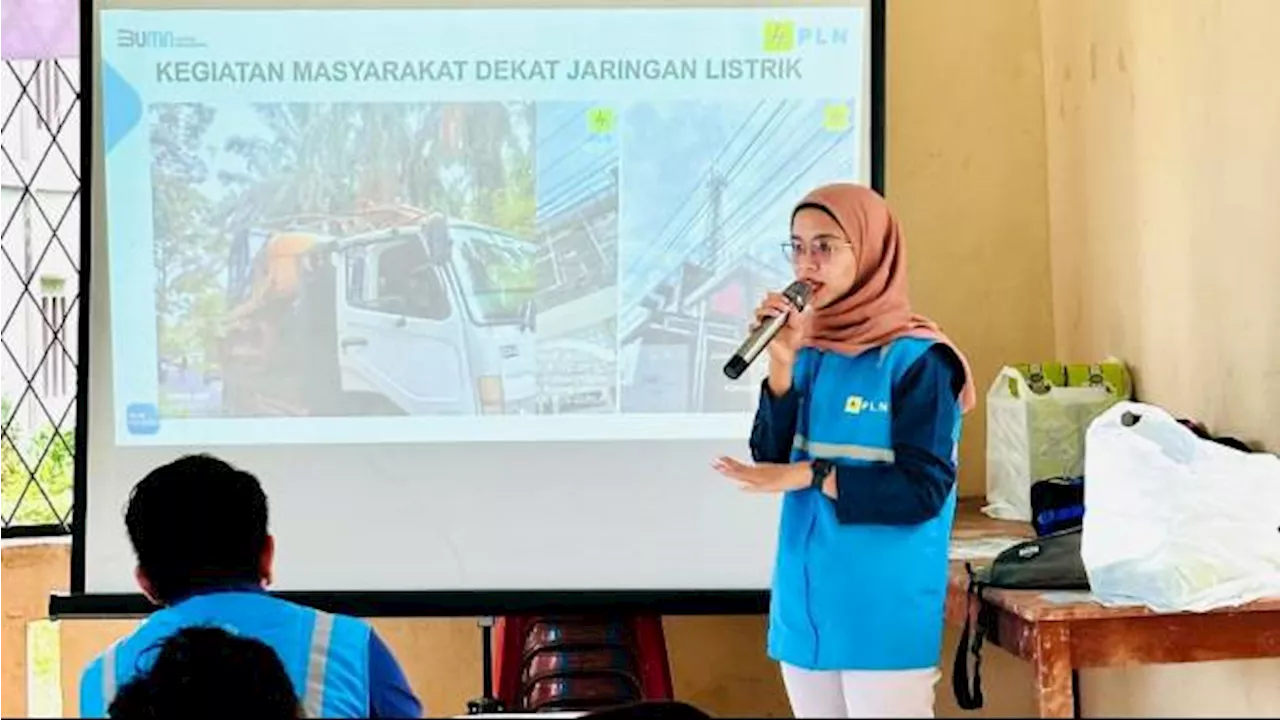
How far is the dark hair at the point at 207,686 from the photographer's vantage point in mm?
1136

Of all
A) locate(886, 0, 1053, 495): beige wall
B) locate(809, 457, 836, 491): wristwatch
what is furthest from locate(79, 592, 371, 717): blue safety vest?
locate(886, 0, 1053, 495): beige wall

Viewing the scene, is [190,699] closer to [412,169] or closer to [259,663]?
[259,663]

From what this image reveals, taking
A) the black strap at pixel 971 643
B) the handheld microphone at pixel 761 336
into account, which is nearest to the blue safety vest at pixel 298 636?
the handheld microphone at pixel 761 336

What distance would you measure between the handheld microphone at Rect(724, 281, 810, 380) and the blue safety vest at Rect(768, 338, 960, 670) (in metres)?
0.12

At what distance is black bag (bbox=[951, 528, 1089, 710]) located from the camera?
225 cm

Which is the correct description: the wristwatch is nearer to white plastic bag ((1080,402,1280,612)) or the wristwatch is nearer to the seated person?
white plastic bag ((1080,402,1280,612))

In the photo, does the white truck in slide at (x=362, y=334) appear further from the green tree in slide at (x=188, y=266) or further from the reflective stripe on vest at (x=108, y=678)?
the reflective stripe on vest at (x=108, y=678)

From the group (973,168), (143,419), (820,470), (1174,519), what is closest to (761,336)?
→ (820,470)

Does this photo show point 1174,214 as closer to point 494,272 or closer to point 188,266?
point 494,272

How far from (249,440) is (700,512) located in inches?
31.0

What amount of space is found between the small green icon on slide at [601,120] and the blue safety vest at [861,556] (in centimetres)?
81

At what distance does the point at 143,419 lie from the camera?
2697 millimetres

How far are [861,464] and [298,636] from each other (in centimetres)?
75

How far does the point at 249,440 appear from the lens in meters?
2.70
